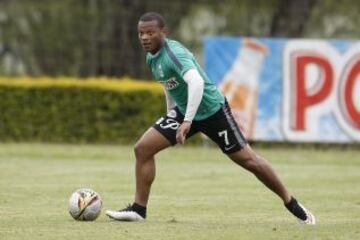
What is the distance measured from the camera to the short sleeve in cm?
1069

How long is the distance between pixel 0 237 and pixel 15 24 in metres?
21.4

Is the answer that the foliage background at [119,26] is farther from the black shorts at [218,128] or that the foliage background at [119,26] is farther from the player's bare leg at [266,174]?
the player's bare leg at [266,174]

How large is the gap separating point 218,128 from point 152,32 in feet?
3.76

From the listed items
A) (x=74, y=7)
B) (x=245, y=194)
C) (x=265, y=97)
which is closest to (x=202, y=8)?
(x=74, y=7)

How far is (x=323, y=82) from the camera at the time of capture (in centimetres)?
2303

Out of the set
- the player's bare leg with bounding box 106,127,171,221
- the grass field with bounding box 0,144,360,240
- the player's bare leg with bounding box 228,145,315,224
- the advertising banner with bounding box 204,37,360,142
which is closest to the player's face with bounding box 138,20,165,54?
the player's bare leg with bounding box 106,127,171,221

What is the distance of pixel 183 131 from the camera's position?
10.6 m

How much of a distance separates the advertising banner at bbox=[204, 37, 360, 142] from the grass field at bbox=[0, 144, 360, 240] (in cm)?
52

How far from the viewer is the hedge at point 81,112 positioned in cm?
2414

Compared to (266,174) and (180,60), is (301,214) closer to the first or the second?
(266,174)

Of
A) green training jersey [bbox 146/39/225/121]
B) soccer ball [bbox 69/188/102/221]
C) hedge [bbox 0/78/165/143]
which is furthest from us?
hedge [bbox 0/78/165/143]

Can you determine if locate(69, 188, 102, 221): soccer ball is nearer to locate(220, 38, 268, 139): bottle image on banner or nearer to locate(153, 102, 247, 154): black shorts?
locate(153, 102, 247, 154): black shorts

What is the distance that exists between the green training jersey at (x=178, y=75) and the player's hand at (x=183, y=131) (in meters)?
0.42

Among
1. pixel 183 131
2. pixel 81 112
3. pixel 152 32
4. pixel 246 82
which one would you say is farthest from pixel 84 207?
pixel 81 112
